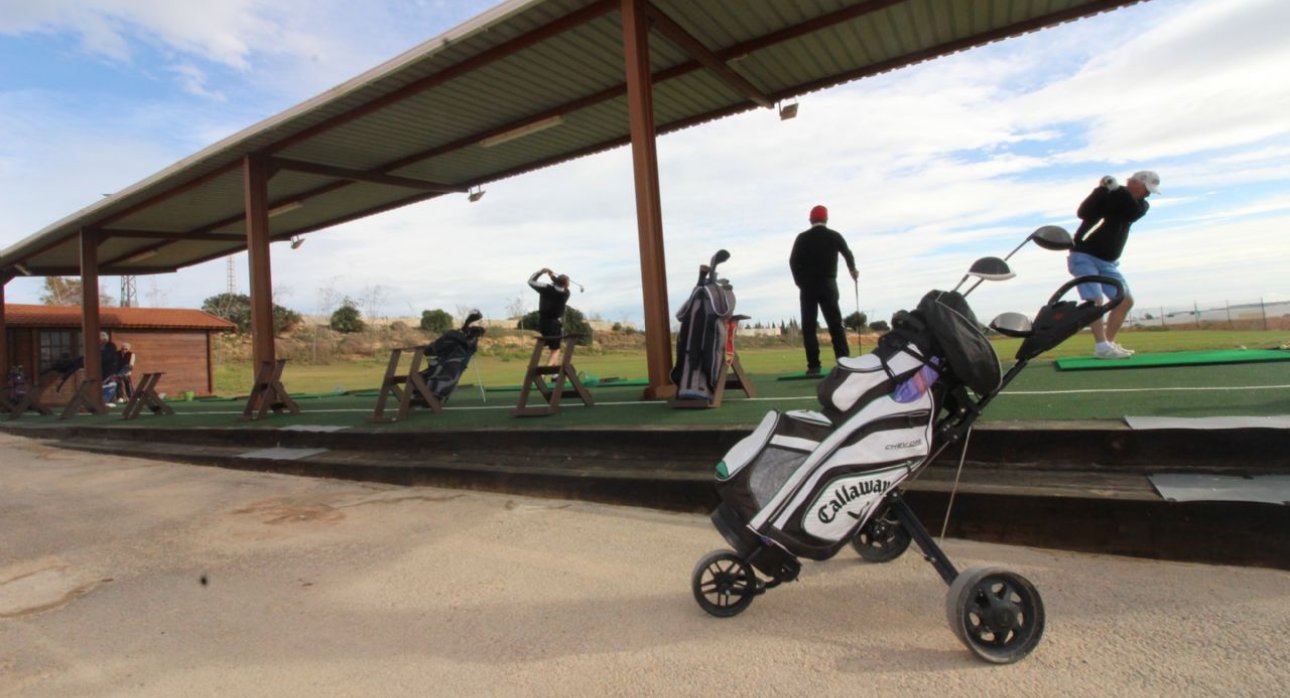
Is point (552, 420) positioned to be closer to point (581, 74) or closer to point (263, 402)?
point (581, 74)

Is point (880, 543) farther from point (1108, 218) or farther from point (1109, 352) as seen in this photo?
point (1109, 352)

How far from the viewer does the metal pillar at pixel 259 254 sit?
1020 cm

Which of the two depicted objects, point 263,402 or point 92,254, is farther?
point 92,254

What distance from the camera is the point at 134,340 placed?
2194 centimetres

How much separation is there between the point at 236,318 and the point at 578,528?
45237 millimetres

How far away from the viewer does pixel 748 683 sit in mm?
2168

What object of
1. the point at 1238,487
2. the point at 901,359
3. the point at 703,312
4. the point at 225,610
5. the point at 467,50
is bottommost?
the point at 225,610

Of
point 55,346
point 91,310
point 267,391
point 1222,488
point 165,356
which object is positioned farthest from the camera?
point 165,356

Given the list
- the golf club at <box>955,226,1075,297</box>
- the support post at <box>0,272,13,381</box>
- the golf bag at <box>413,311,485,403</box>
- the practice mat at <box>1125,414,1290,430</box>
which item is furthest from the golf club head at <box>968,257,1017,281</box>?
the support post at <box>0,272,13,381</box>

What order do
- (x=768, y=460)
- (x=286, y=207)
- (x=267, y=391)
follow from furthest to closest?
1. (x=286, y=207)
2. (x=267, y=391)
3. (x=768, y=460)

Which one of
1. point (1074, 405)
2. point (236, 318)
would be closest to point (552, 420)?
point (1074, 405)

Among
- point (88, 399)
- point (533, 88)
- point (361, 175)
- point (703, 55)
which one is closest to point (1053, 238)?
point (703, 55)

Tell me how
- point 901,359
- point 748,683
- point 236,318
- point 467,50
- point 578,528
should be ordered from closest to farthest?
point 748,683 → point 901,359 → point 578,528 → point 467,50 → point 236,318

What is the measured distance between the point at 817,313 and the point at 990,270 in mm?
4999
